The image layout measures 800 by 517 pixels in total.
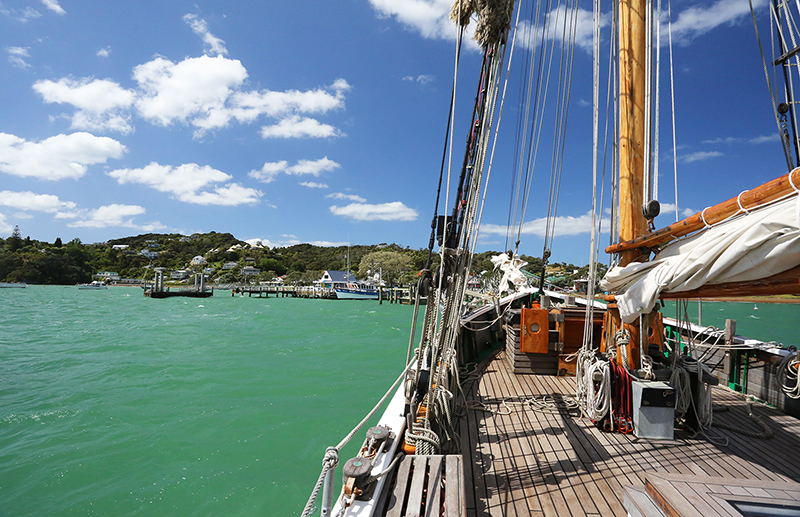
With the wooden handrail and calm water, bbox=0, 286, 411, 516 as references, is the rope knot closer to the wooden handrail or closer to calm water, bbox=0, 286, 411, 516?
the wooden handrail

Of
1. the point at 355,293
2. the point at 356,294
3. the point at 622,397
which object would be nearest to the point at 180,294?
the point at 355,293

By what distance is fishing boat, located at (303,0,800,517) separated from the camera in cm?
179

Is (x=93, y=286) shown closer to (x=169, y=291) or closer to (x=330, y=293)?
(x=169, y=291)

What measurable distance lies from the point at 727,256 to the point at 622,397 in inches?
80.1

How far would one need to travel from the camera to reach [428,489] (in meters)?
1.99

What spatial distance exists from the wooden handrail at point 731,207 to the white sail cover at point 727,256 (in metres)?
0.04

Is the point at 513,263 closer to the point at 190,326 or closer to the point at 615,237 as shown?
the point at 615,237

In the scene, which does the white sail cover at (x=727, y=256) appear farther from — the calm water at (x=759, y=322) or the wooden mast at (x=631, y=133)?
the calm water at (x=759, y=322)

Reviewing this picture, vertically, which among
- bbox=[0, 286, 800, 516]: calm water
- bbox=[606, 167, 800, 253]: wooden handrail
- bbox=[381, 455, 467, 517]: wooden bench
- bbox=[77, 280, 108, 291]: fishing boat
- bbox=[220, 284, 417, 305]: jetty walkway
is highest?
bbox=[606, 167, 800, 253]: wooden handrail

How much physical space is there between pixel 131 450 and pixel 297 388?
11.0ft

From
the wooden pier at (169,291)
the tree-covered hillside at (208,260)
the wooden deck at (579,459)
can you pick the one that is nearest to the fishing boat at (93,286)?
the tree-covered hillside at (208,260)

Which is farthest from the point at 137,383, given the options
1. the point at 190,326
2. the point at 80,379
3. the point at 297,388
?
the point at 190,326

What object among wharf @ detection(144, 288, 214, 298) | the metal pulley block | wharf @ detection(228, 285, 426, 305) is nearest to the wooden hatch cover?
the metal pulley block

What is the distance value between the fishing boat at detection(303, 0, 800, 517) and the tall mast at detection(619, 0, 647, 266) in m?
0.01
